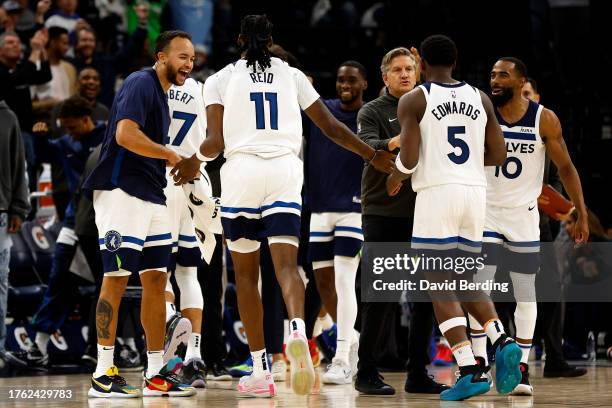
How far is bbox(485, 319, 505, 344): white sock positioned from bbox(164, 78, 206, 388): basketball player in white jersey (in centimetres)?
222

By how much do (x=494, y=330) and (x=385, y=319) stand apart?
1004 mm

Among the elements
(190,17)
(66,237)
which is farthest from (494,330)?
(190,17)

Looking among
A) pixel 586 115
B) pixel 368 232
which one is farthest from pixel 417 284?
pixel 586 115

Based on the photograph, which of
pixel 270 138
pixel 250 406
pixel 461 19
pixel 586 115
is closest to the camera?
pixel 250 406

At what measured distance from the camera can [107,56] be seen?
13.9m

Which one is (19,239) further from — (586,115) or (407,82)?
(586,115)

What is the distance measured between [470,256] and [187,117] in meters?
2.38

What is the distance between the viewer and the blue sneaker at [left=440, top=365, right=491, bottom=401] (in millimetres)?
7004

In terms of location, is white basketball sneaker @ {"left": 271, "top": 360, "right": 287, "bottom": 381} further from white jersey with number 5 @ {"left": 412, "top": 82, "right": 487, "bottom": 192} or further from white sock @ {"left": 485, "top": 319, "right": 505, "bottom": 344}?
white jersey with number 5 @ {"left": 412, "top": 82, "right": 487, "bottom": 192}

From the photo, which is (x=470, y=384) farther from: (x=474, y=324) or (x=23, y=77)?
(x=23, y=77)

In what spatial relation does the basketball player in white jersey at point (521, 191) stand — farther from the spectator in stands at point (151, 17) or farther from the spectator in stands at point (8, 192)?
the spectator in stands at point (151, 17)

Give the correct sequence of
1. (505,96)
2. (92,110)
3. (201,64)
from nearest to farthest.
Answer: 1. (505,96)
2. (92,110)
3. (201,64)

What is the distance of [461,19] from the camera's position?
15.4 m

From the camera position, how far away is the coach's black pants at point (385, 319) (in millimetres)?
7867
